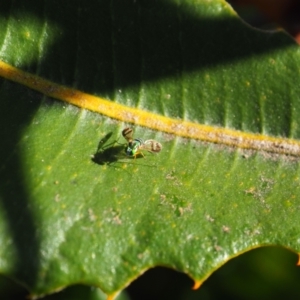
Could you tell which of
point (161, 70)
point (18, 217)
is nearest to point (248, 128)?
point (161, 70)

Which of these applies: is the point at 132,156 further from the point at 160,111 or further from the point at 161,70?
the point at 161,70

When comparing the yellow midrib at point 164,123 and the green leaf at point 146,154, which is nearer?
the green leaf at point 146,154
